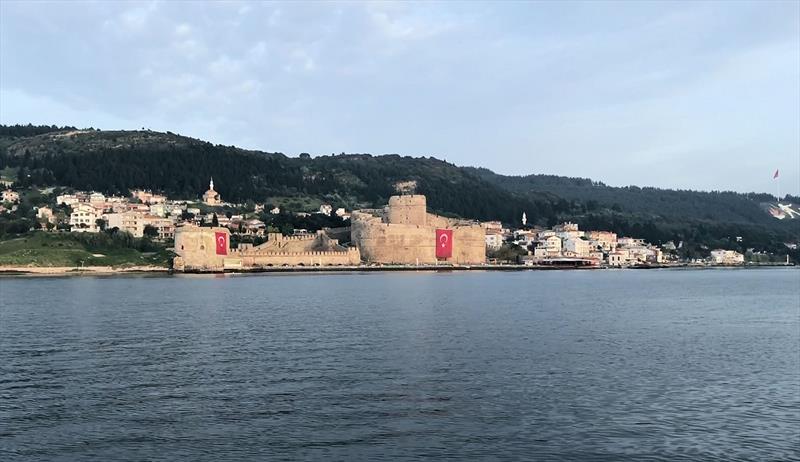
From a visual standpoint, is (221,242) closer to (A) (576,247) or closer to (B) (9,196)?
(B) (9,196)

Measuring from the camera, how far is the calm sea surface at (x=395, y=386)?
11.3 metres

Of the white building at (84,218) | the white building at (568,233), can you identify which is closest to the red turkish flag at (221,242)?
the white building at (84,218)

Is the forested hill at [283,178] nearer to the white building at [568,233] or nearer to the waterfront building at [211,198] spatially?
the waterfront building at [211,198]

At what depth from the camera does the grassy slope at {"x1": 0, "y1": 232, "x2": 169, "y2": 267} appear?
66.7m

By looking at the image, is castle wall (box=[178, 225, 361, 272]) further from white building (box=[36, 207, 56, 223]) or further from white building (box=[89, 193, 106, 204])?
white building (box=[89, 193, 106, 204])

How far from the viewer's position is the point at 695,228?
157 m

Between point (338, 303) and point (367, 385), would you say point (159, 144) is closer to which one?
point (338, 303)

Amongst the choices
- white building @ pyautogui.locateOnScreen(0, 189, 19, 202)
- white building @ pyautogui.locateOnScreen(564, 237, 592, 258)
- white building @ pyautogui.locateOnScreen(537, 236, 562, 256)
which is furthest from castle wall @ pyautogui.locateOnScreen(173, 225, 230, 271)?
white building @ pyautogui.locateOnScreen(564, 237, 592, 258)

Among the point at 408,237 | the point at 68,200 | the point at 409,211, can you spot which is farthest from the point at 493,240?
the point at 68,200

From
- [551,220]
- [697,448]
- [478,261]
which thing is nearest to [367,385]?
[697,448]

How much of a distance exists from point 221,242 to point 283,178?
58300mm

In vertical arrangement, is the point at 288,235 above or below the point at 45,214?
below

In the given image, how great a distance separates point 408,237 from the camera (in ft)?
275

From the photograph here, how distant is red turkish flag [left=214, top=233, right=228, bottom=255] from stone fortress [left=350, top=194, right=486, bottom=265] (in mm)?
14700
